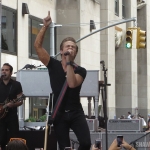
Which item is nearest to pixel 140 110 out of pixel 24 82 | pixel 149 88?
pixel 149 88

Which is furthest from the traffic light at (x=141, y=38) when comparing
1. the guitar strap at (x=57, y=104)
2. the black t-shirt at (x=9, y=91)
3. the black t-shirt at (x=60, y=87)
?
the guitar strap at (x=57, y=104)

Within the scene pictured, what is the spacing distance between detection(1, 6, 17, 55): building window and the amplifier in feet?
75.4

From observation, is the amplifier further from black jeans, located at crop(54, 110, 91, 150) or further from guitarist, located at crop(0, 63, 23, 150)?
black jeans, located at crop(54, 110, 91, 150)

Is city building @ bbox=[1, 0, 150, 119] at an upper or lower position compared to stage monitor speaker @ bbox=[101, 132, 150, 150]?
upper

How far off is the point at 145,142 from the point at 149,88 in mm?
49021

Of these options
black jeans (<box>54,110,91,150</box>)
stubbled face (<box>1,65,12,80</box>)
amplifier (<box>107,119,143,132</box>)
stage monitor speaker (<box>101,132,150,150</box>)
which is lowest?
stage monitor speaker (<box>101,132,150,150</box>)

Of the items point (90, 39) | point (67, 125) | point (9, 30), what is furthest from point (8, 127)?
point (90, 39)

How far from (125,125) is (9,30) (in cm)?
2387

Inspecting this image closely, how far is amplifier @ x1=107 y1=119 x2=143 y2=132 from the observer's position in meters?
13.1

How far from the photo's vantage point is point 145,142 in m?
12.7

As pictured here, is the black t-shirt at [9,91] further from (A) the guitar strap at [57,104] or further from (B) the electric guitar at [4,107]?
(A) the guitar strap at [57,104]

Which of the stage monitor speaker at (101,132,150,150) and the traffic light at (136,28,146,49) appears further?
the traffic light at (136,28,146,49)

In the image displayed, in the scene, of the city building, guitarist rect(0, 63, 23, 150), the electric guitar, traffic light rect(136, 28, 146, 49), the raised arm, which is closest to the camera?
the raised arm

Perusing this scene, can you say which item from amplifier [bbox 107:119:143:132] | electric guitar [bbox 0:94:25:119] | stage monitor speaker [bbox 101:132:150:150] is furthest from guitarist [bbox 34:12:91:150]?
amplifier [bbox 107:119:143:132]
